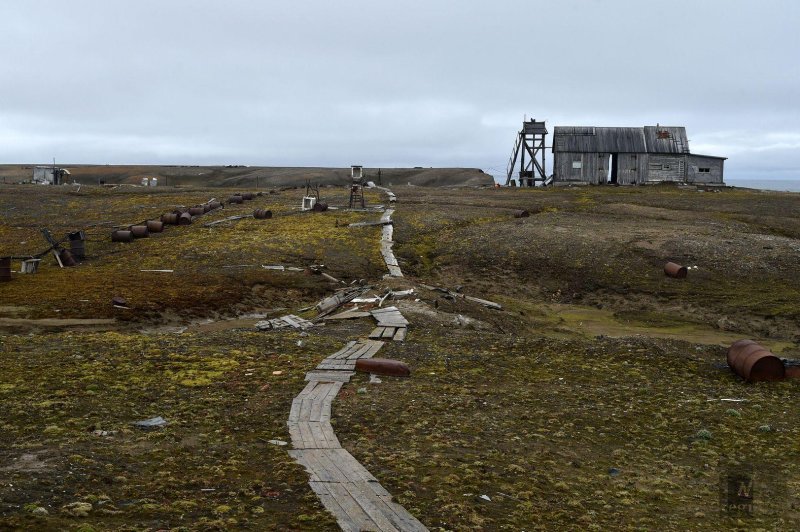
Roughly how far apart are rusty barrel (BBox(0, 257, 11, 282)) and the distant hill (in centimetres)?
6067

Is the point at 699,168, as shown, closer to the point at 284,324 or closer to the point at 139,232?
the point at 139,232

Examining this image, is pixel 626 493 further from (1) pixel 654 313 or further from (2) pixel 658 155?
(2) pixel 658 155

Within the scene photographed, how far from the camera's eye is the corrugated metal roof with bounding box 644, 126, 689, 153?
226 ft

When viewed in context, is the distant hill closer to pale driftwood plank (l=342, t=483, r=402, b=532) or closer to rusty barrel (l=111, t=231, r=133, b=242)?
rusty barrel (l=111, t=231, r=133, b=242)

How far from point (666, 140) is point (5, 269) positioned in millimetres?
60758

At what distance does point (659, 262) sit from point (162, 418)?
24224 millimetres

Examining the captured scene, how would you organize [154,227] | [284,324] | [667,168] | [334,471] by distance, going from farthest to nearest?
[667,168] → [154,227] → [284,324] → [334,471]

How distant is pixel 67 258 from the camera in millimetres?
29500

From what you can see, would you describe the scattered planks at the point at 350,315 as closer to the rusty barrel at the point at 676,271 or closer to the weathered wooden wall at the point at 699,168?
the rusty barrel at the point at 676,271

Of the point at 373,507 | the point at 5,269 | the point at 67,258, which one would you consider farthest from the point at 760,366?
the point at 67,258

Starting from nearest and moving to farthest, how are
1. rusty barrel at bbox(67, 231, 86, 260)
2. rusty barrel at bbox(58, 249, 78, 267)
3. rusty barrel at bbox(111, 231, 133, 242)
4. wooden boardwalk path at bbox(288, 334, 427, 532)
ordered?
wooden boardwalk path at bbox(288, 334, 427, 532), rusty barrel at bbox(58, 249, 78, 267), rusty barrel at bbox(67, 231, 86, 260), rusty barrel at bbox(111, 231, 133, 242)

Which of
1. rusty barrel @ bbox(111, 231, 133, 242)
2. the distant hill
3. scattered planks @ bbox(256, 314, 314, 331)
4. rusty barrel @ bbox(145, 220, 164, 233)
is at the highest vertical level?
the distant hill

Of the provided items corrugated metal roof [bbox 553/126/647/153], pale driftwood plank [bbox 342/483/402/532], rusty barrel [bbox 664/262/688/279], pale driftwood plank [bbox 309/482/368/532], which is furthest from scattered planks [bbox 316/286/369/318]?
corrugated metal roof [bbox 553/126/647/153]

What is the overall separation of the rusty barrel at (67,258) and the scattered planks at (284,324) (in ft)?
42.6
